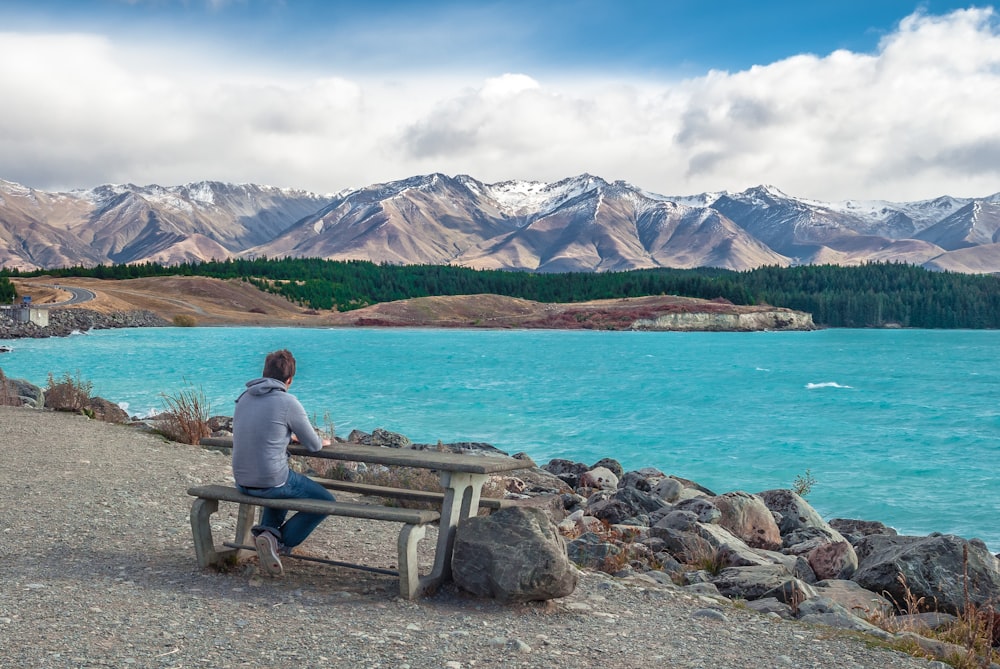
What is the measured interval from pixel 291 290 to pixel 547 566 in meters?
166

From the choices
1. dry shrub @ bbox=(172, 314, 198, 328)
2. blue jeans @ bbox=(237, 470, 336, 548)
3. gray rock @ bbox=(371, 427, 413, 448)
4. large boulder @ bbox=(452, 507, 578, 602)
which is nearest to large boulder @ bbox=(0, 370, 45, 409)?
gray rock @ bbox=(371, 427, 413, 448)

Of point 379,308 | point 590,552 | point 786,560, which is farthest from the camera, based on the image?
point 379,308

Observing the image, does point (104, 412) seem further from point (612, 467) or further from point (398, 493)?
point (398, 493)

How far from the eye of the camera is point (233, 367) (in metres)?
59.9

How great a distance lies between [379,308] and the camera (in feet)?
512

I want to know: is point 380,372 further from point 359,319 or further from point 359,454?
point 359,319

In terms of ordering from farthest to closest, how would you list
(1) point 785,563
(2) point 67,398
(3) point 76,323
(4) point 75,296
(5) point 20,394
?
(4) point 75,296
(3) point 76,323
(5) point 20,394
(2) point 67,398
(1) point 785,563

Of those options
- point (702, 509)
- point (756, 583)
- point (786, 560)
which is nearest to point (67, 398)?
point (702, 509)

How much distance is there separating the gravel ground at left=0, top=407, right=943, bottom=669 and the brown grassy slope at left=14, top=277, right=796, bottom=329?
123561mm

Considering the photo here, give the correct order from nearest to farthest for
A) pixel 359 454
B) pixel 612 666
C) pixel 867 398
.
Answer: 1. pixel 612 666
2. pixel 359 454
3. pixel 867 398

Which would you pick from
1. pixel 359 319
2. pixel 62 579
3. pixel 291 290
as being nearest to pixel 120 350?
pixel 62 579

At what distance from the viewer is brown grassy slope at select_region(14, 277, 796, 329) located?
134 metres

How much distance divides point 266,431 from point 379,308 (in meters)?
150

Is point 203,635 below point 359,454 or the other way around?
below
